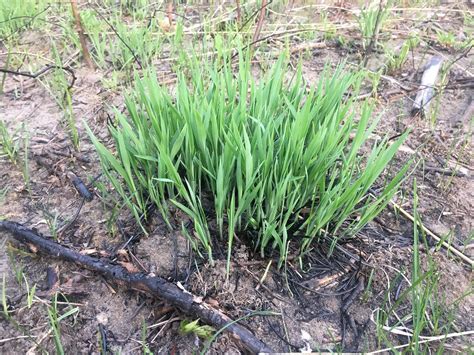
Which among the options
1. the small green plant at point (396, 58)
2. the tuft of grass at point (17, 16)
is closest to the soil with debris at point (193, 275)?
the small green plant at point (396, 58)

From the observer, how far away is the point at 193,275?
3.87 feet

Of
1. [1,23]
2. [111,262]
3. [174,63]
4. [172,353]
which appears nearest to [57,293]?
[111,262]

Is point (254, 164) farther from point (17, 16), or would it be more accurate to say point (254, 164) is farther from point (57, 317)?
point (17, 16)

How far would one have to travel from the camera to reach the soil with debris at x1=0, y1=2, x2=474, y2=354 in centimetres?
110

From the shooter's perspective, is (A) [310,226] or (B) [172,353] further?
(A) [310,226]

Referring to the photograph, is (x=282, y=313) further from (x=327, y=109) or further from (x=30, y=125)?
(x=30, y=125)

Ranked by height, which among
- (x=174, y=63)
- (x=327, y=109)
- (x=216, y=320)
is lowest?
→ (x=216, y=320)

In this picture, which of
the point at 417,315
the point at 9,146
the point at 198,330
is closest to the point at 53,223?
the point at 9,146

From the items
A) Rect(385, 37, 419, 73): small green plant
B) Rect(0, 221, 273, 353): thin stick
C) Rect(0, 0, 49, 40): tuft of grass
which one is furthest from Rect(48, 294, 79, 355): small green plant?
Rect(385, 37, 419, 73): small green plant

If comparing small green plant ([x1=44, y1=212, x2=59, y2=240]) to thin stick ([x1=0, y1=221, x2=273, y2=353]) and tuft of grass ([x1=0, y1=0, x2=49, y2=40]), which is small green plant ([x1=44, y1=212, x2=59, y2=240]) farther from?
tuft of grass ([x1=0, y1=0, x2=49, y2=40])

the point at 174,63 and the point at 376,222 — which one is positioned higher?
the point at 174,63

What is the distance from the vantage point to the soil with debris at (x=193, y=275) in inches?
43.4

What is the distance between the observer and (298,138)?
1.17 metres

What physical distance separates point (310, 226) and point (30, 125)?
4.47 feet
